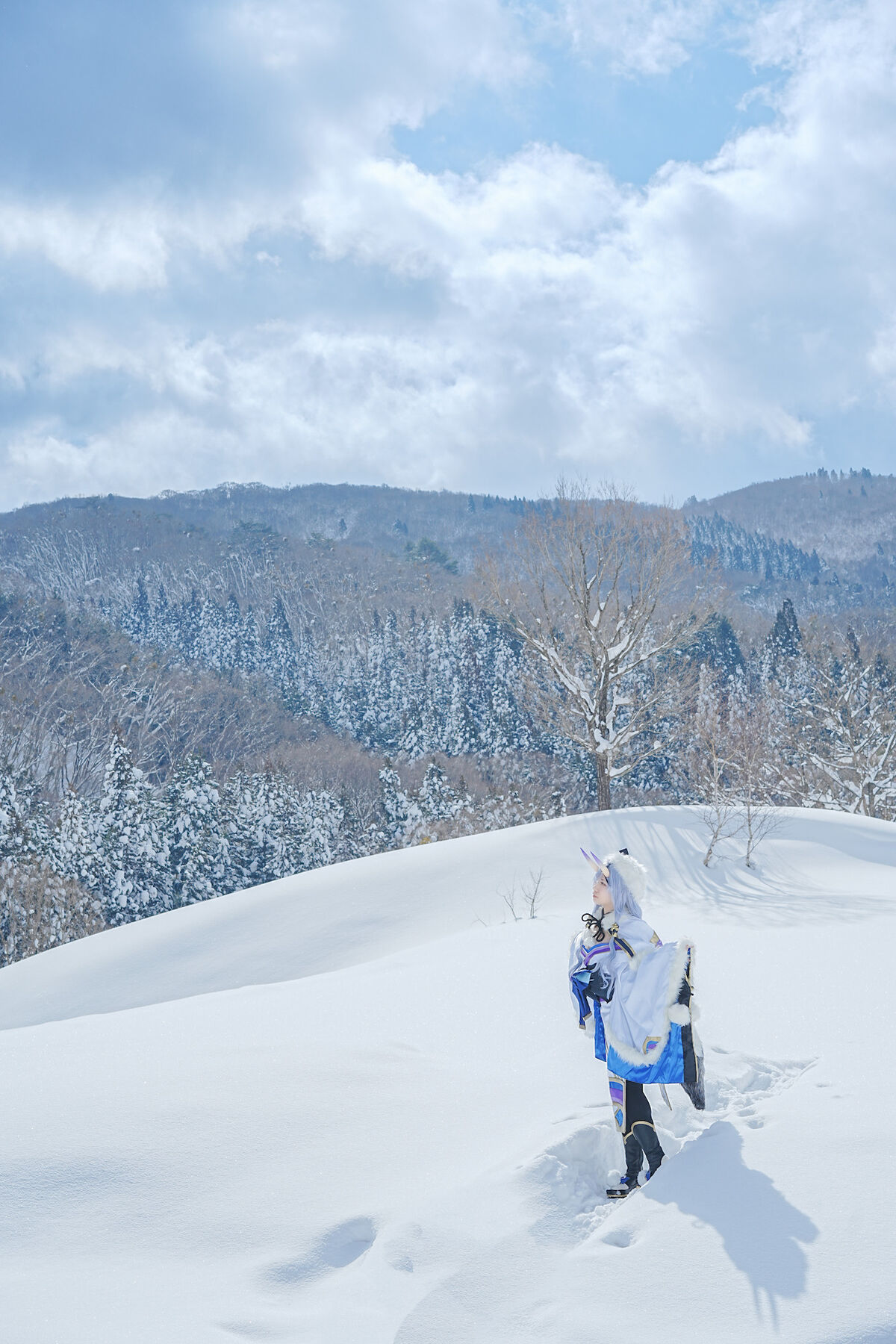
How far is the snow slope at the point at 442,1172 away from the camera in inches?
114

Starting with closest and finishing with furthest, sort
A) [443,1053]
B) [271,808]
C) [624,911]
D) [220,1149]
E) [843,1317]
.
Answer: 1. [843,1317]
2. [220,1149]
3. [624,911]
4. [443,1053]
5. [271,808]

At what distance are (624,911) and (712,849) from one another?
11.4m

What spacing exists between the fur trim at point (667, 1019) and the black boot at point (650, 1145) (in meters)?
0.30

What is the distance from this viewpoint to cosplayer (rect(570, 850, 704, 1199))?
424 centimetres

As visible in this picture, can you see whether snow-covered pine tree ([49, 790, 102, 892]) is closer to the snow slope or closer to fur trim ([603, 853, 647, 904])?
the snow slope

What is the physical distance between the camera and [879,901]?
1169 cm

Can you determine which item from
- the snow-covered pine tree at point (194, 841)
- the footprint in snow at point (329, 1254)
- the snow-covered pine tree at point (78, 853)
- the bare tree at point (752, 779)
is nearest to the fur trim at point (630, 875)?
the footprint in snow at point (329, 1254)

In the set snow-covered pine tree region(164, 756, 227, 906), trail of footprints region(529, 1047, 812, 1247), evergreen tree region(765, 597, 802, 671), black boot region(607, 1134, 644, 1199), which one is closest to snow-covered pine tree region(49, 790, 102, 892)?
snow-covered pine tree region(164, 756, 227, 906)

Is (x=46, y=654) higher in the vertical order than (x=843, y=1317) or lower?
higher

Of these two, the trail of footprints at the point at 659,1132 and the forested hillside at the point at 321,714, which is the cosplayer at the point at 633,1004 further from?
the forested hillside at the point at 321,714

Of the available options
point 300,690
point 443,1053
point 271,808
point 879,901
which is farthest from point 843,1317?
point 300,690

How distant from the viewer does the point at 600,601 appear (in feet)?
68.5

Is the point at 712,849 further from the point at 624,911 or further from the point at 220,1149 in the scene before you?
the point at 220,1149

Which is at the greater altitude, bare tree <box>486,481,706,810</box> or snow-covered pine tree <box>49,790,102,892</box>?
bare tree <box>486,481,706,810</box>
